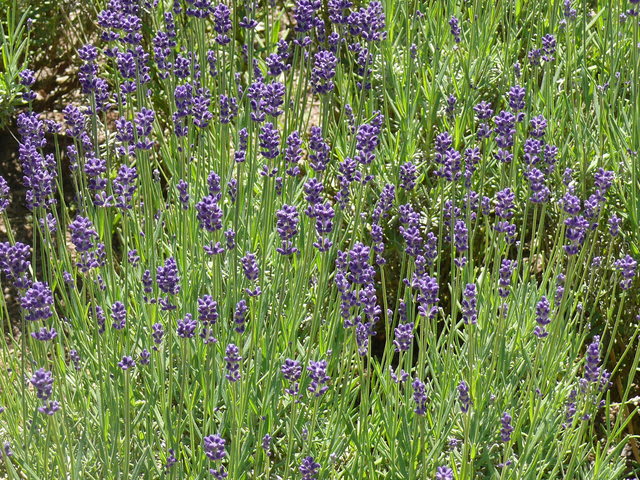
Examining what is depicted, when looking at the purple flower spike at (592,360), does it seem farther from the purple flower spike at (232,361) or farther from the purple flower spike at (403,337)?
the purple flower spike at (232,361)

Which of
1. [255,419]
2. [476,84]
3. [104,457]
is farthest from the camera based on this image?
[476,84]

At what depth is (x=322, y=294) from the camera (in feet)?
8.48

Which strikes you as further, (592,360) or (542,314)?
(542,314)

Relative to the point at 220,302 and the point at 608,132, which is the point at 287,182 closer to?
the point at 220,302

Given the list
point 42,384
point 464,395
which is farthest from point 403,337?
point 42,384

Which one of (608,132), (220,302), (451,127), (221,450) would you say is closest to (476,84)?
(451,127)

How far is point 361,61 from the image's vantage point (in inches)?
137

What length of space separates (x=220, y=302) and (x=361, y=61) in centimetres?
127

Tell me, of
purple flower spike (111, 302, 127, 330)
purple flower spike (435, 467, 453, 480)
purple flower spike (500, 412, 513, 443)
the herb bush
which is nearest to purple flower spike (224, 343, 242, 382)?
the herb bush

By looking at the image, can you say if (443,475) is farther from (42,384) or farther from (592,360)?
(42,384)

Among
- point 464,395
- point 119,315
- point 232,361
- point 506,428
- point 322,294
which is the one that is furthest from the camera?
point 322,294

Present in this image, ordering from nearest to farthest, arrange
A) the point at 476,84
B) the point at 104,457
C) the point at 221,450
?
the point at 221,450, the point at 104,457, the point at 476,84

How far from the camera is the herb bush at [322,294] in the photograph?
2.39 m

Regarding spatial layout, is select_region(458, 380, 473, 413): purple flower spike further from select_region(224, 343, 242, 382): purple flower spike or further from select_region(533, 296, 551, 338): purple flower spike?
select_region(224, 343, 242, 382): purple flower spike
